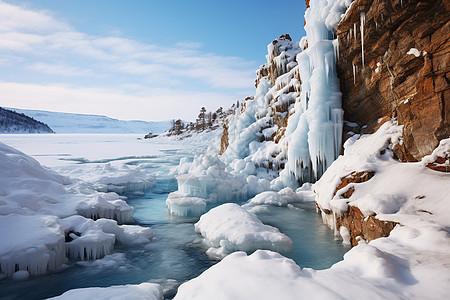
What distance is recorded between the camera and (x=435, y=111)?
6.95 metres

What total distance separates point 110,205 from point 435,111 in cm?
1066

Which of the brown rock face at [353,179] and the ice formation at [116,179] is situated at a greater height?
the brown rock face at [353,179]

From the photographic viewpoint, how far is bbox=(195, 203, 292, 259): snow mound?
6816mm

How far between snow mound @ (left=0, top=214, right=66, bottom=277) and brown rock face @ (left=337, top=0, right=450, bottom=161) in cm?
975

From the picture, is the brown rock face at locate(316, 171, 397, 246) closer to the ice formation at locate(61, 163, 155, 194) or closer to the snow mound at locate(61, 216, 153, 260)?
the snow mound at locate(61, 216, 153, 260)

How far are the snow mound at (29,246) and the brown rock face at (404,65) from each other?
32.0 feet

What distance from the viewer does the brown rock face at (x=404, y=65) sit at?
691 cm

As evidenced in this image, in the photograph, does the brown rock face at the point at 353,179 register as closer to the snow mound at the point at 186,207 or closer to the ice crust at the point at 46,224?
the snow mound at the point at 186,207

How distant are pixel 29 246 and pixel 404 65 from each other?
37.8ft

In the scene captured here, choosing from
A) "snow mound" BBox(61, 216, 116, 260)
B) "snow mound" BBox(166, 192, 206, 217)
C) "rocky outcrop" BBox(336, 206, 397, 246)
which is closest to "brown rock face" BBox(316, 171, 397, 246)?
"rocky outcrop" BBox(336, 206, 397, 246)

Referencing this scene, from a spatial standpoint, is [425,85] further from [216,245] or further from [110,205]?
[110,205]

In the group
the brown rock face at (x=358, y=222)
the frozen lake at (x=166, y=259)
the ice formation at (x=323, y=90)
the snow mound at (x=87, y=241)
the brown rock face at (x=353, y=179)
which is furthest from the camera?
the ice formation at (x=323, y=90)

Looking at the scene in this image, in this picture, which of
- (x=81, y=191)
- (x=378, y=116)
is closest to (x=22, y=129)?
(x=81, y=191)

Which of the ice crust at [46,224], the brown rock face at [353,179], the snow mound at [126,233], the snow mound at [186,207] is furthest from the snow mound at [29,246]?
the brown rock face at [353,179]
